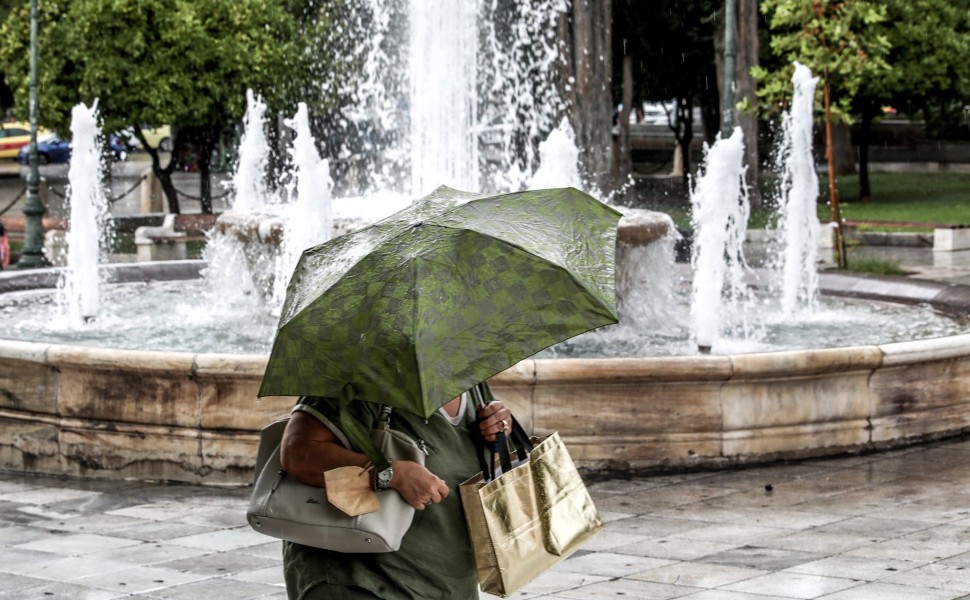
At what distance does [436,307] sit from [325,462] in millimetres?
434

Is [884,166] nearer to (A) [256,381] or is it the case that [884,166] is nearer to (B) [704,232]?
(B) [704,232]

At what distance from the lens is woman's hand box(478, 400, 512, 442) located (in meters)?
3.68

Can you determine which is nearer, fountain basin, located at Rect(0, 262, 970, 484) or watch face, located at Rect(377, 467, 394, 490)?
watch face, located at Rect(377, 467, 394, 490)

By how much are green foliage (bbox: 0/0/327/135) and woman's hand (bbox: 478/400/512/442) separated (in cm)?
2192

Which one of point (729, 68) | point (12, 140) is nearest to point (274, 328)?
point (729, 68)

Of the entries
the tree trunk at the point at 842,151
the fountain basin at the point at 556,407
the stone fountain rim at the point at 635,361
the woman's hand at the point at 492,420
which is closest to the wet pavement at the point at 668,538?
the fountain basin at the point at 556,407

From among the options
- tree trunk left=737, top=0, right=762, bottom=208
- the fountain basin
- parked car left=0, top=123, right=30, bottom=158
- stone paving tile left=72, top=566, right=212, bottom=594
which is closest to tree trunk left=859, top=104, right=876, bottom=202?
tree trunk left=737, top=0, right=762, bottom=208

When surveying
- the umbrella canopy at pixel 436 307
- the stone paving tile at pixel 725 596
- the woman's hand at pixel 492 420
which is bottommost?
the stone paving tile at pixel 725 596

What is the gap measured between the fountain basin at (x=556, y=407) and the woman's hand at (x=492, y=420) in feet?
12.4

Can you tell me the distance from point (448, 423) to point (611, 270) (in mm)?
530

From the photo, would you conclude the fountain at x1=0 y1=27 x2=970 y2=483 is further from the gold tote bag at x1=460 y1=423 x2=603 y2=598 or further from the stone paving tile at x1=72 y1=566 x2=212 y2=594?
the gold tote bag at x1=460 y1=423 x2=603 y2=598

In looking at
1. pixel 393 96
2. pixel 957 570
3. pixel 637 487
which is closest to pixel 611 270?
pixel 957 570

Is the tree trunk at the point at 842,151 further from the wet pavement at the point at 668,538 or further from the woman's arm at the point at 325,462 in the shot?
the woman's arm at the point at 325,462

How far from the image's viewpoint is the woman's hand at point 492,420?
145 inches
